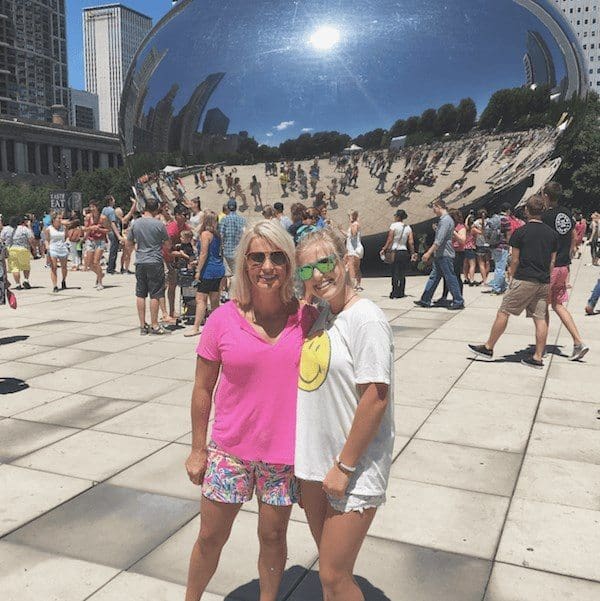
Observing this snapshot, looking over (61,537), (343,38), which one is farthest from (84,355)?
(343,38)

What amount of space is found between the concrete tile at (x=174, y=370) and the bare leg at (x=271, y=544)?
3.93m

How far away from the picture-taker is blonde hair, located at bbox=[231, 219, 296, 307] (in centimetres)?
242

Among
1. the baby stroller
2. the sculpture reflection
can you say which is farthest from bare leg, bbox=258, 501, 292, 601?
the sculpture reflection

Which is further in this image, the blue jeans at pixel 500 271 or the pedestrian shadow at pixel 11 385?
the blue jeans at pixel 500 271

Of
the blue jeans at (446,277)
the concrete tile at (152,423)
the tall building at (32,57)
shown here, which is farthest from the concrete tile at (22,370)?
the tall building at (32,57)

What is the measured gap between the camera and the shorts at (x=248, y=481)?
2451 millimetres

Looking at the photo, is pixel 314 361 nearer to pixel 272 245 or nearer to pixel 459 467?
pixel 272 245

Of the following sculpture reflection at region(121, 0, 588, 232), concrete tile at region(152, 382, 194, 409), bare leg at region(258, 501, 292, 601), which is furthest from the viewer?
sculpture reflection at region(121, 0, 588, 232)

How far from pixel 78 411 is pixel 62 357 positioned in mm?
2095

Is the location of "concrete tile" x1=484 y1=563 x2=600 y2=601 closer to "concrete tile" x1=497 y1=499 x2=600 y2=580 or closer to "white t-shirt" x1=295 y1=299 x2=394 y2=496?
"concrete tile" x1=497 y1=499 x2=600 y2=580

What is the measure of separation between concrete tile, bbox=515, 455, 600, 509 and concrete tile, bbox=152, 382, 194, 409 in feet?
8.90

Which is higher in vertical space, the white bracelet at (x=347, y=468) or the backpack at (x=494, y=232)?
the backpack at (x=494, y=232)

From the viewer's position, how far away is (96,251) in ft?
45.1

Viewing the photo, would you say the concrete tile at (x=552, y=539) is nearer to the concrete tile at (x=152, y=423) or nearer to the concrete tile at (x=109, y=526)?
the concrete tile at (x=109, y=526)
